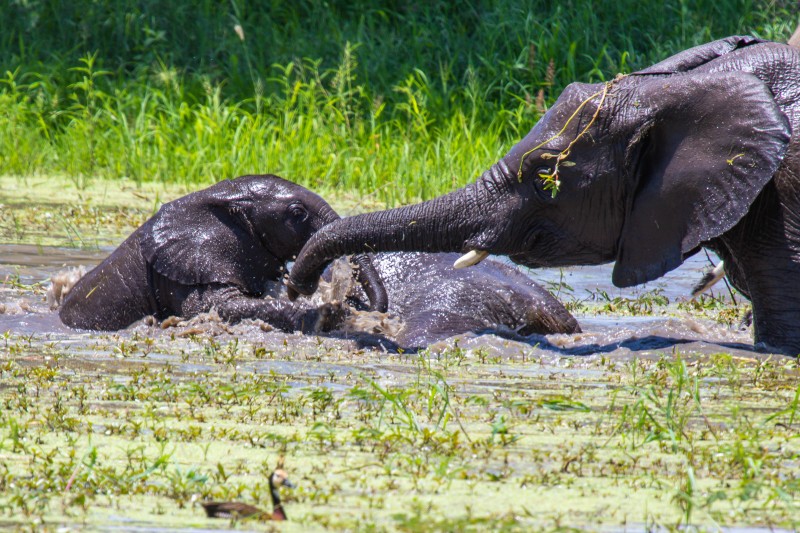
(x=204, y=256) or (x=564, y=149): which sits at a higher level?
(x=564, y=149)

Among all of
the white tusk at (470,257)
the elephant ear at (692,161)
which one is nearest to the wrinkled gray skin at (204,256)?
the white tusk at (470,257)

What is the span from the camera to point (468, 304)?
282 inches

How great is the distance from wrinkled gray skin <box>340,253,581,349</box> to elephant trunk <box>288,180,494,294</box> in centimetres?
77

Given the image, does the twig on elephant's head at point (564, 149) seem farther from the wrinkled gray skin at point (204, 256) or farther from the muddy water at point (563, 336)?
the wrinkled gray skin at point (204, 256)

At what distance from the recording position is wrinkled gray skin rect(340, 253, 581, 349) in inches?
275

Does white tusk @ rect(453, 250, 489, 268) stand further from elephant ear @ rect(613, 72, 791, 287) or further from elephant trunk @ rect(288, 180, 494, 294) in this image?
elephant ear @ rect(613, 72, 791, 287)

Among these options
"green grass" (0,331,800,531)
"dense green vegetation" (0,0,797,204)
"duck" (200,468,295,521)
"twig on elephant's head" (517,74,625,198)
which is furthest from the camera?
"dense green vegetation" (0,0,797,204)

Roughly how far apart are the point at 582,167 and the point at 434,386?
1750 millimetres

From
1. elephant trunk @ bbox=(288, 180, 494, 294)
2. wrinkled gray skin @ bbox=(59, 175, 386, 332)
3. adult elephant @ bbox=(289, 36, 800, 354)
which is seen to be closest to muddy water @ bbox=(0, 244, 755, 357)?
wrinkled gray skin @ bbox=(59, 175, 386, 332)

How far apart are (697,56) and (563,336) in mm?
1564

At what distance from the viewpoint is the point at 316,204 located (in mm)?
7465

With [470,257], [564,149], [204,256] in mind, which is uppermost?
[564,149]

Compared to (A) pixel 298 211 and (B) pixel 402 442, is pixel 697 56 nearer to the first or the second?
(A) pixel 298 211

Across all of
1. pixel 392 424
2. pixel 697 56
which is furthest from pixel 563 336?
pixel 392 424
